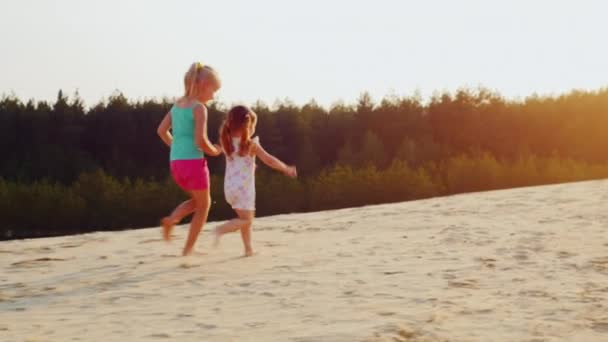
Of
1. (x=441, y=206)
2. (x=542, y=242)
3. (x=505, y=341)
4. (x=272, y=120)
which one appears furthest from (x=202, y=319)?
(x=272, y=120)

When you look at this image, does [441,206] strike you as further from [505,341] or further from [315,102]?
[315,102]

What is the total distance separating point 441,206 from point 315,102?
2954 cm

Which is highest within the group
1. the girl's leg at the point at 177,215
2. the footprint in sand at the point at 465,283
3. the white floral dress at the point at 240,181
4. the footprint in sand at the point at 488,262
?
the white floral dress at the point at 240,181

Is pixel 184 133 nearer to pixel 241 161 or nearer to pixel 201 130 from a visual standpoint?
pixel 201 130

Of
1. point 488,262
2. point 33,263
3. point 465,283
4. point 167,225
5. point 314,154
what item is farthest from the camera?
point 314,154

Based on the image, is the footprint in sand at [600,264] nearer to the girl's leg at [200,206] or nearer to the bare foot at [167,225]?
the girl's leg at [200,206]

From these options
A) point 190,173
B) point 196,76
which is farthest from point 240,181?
point 196,76

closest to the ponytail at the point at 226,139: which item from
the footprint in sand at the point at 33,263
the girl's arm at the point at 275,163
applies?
the girl's arm at the point at 275,163

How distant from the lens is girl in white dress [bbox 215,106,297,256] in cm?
734

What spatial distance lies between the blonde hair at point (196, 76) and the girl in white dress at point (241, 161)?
A: 0.36 m

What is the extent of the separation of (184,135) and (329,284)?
6.45 ft

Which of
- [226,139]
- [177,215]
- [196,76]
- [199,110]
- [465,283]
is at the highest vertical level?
[196,76]

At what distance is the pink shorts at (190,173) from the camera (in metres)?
7.21

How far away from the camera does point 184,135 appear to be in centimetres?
721
